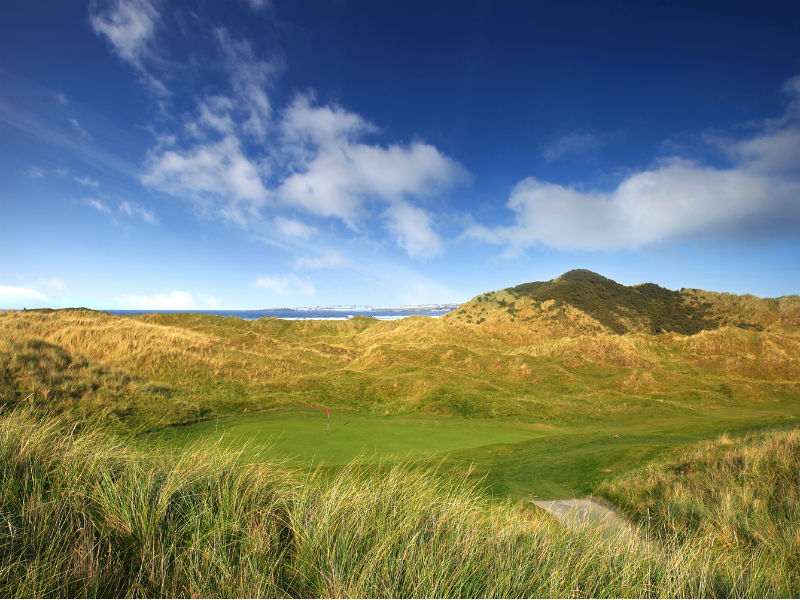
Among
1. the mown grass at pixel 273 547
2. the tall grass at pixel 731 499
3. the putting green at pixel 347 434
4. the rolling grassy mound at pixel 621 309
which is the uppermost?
the rolling grassy mound at pixel 621 309

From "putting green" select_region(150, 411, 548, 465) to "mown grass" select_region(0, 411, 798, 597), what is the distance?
5171 mm

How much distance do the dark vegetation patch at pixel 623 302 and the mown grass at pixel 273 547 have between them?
45994 mm

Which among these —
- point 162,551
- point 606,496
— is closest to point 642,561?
point 162,551

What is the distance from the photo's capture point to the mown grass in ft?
6.63

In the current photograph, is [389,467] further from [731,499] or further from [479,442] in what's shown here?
[479,442]

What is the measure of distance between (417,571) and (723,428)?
16.1 meters

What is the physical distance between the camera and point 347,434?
439 inches

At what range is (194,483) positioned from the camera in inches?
118

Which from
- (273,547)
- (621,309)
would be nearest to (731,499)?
(273,547)

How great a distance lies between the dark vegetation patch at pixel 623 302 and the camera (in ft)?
145

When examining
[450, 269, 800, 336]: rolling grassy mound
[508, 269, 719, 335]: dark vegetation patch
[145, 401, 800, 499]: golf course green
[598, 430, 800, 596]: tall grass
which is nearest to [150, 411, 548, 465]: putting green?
[145, 401, 800, 499]: golf course green

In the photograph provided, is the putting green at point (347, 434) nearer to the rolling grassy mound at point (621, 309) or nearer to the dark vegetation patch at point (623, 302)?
the rolling grassy mound at point (621, 309)

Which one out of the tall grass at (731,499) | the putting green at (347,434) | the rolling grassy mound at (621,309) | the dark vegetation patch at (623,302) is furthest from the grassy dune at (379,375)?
the dark vegetation patch at (623,302)

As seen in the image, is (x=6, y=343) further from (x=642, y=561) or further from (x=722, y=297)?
(x=722, y=297)
